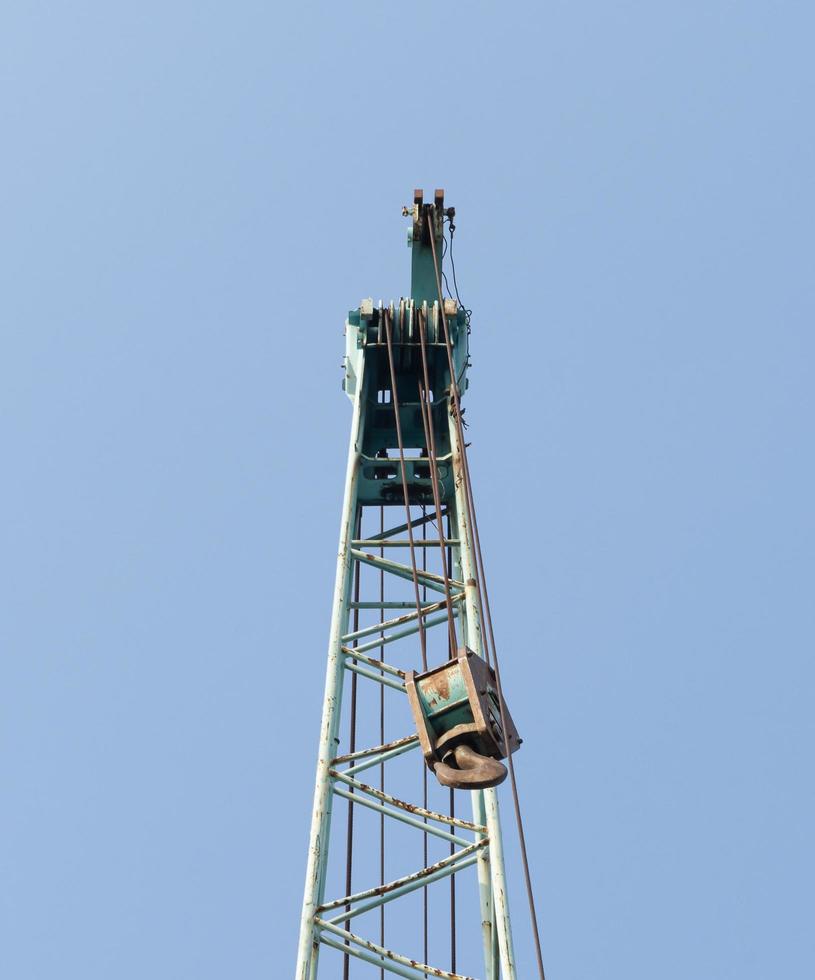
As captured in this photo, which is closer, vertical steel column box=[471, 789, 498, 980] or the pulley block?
the pulley block

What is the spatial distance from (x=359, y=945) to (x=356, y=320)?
27.7 feet

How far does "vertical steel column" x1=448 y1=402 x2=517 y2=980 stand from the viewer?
14.0m

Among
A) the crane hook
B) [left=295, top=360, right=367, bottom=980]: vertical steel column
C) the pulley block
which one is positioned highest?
[left=295, top=360, right=367, bottom=980]: vertical steel column

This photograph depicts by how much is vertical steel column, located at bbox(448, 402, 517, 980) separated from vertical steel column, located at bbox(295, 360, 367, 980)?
1.26 meters

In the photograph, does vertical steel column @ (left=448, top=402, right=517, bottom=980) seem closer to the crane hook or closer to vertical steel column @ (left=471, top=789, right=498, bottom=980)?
vertical steel column @ (left=471, top=789, right=498, bottom=980)

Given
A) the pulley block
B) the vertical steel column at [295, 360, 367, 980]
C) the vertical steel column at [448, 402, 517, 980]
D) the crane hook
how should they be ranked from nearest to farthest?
the crane hook → the pulley block → the vertical steel column at [448, 402, 517, 980] → the vertical steel column at [295, 360, 367, 980]

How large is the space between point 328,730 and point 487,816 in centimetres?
182

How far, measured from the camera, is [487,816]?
15148 millimetres

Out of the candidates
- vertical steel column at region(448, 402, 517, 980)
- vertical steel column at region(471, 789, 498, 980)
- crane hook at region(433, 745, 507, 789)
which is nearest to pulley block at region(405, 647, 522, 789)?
crane hook at region(433, 745, 507, 789)

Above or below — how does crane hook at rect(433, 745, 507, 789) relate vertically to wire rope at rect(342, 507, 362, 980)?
below

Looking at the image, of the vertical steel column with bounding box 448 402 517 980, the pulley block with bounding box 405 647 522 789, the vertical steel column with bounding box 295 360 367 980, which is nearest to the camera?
the pulley block with bounding box 405 647 522 789

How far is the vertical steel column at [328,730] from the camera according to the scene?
1440 cm

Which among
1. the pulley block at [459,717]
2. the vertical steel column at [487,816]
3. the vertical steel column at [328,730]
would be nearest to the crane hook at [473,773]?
the pulley block at [459,717]

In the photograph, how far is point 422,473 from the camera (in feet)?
64.6
